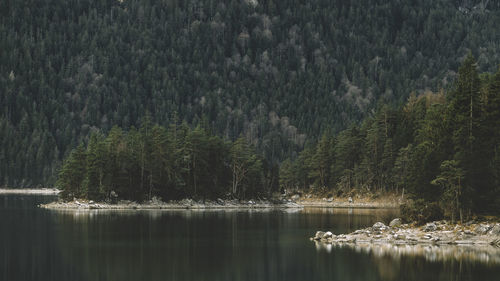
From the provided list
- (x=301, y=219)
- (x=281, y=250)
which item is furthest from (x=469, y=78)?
(x=301, y=219)

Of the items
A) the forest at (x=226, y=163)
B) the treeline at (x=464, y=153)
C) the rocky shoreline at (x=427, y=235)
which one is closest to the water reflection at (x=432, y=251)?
the rocky shoreline at (x=427, y=235)

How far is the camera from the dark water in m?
50.8

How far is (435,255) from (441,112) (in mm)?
25897

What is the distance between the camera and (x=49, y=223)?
3824 inches

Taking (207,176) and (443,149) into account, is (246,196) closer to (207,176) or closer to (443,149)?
(207,176)

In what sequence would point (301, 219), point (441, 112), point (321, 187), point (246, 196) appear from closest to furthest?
point (441, 112) < point (301, 219) < point (246, 196) < point (321, 187)

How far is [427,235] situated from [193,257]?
2436 cm

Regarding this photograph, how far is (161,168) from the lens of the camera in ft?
481

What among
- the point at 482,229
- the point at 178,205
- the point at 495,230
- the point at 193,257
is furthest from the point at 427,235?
the point at 178,205

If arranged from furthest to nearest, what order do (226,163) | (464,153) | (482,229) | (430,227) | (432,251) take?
(226,163), (430,227), (464,153), (482,229), (432,251)

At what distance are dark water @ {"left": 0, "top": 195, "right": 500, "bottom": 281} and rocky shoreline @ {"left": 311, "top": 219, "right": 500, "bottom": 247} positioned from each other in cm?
476

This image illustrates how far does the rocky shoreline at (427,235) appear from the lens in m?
68.2

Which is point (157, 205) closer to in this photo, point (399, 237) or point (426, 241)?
point (399, 237)

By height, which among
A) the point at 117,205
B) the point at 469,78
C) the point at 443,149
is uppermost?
the point at 469,78
